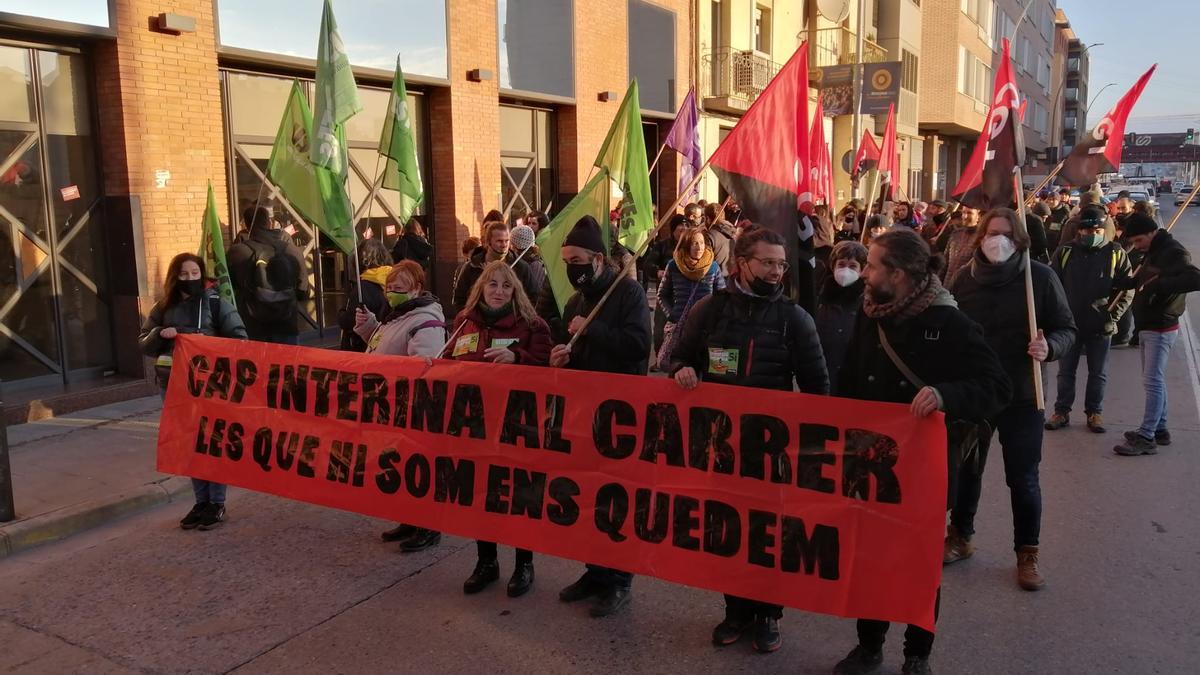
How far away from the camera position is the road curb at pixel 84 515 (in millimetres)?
5777

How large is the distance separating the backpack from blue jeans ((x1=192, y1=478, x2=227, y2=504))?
2.50 m

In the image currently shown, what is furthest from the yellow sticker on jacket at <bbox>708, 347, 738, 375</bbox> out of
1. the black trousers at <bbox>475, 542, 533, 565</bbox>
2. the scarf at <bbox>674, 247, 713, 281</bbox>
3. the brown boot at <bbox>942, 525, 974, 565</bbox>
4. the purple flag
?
the purple flag

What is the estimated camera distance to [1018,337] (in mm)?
4867

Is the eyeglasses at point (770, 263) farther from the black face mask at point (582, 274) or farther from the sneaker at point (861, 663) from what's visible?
the sneaker at point (861, 663)

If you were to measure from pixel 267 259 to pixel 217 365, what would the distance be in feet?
9.29

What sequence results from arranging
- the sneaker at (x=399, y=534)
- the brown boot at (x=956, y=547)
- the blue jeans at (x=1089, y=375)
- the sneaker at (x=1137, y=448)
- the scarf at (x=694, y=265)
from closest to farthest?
1. the brown boot at (x=956, y=547)
2. the sneaker at (x=399, y=534)
3. the sneaker at (x=1137, y=448)
4. the scarf at (x=694, y=265)
5. the blue jeans at (x=1089, y=375)

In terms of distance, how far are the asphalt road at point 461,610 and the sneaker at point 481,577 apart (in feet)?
0.23

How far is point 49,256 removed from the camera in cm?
925

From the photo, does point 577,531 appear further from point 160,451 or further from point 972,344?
point 160,451

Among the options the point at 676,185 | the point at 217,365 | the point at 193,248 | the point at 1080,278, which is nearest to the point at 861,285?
the point at 1080,278

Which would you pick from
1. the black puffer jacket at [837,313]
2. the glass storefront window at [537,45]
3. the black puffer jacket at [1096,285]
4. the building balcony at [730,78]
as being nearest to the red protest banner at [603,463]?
the black puffer jacket at [837,313]

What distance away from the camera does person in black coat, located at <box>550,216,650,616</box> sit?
4672 millimetres

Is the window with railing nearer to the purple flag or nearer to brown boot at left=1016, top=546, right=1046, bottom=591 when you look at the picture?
the purple flag

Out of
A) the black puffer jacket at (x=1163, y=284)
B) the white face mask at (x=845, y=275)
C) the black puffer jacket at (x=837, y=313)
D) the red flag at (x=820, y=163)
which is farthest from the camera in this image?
the red flag at (x=820, y=163)
